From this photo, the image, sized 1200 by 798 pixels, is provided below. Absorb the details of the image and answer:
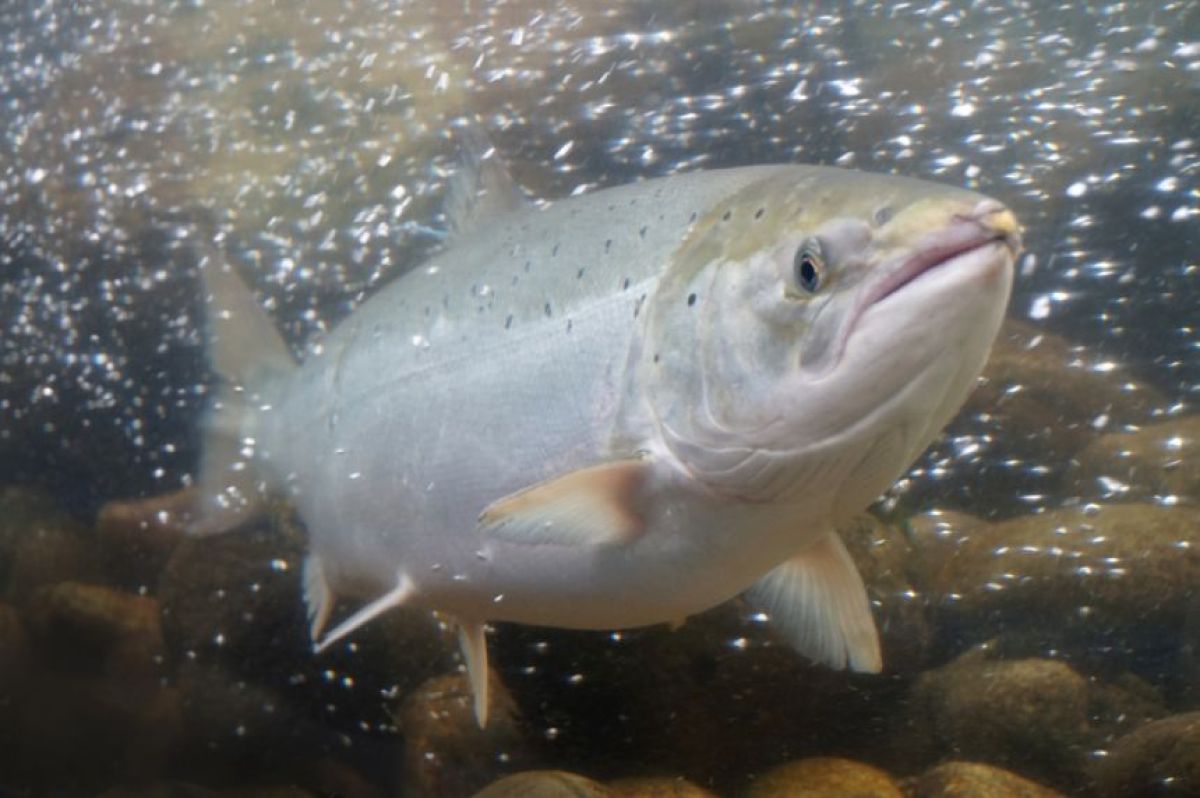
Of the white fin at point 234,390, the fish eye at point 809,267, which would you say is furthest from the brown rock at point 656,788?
the white fin at point 234,390

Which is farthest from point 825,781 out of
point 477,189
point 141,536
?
point 141,536

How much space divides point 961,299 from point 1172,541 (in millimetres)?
2029

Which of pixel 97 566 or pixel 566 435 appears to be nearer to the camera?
pixel 566 435

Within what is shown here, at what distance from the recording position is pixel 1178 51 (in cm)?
567

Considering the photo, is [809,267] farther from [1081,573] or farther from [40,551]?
[40,551]

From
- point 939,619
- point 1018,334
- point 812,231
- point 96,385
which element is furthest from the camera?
point 96,385

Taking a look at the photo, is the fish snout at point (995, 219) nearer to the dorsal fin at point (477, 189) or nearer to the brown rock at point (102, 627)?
the dorsal fin at point (477, 189)

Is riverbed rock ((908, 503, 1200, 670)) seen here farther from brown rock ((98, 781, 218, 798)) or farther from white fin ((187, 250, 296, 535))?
brown rock ((98, 781, 218, 798))

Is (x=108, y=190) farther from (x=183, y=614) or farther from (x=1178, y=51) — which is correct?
(x=1178, y=51)

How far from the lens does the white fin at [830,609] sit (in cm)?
186

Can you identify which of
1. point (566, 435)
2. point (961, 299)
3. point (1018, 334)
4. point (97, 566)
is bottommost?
point (1018, 334)

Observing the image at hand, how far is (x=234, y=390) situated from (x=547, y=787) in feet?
5.74

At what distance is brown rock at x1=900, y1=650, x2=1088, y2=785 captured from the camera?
2.40 m

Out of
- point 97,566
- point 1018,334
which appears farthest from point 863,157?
point 97,566
